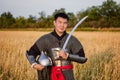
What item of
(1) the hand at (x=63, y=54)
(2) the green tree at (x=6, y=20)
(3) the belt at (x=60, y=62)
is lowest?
(2) the green tree at (x=6, y=20)

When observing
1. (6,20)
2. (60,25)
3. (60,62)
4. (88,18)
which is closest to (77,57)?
(60,62)

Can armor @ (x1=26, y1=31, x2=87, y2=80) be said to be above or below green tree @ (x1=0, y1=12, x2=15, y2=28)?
above

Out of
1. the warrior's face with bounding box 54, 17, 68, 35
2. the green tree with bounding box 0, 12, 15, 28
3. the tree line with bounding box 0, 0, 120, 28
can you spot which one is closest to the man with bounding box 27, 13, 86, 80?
the warrior's face with bounding box 54, 17, 68, 35

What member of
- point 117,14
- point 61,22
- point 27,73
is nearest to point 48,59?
point 61,22

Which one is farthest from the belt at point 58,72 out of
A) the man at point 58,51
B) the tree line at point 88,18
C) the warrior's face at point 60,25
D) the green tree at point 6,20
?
the green tree at point 6,20

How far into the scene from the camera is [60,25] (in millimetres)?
3484

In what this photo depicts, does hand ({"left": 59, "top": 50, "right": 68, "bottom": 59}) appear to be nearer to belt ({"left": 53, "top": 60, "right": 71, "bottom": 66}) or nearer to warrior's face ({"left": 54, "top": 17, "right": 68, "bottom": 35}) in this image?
belt ({"left": 53, "top": 60, "right": 71, "bottom": 66})

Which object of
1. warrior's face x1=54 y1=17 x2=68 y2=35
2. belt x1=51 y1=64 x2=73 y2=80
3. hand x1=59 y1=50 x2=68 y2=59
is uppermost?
warrior's face x1=54 y1=17 x2=68 y2=35

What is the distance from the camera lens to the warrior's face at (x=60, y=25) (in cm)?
347

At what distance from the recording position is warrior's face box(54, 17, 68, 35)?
3.47 m

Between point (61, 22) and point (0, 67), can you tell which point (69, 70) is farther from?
point (0, 67)

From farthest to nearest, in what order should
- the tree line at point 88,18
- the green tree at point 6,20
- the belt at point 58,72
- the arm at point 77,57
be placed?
the green tree at point 6,20
the tree line at point 88,18
the belt at point 58,72
the arm at point 77,57

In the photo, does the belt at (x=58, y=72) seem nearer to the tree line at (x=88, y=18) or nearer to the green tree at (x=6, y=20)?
the tree line at (x=88, y=18)

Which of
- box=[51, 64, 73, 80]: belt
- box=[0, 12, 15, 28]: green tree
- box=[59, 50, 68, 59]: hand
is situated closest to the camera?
box=[59, 50, 68, 59]: hand
